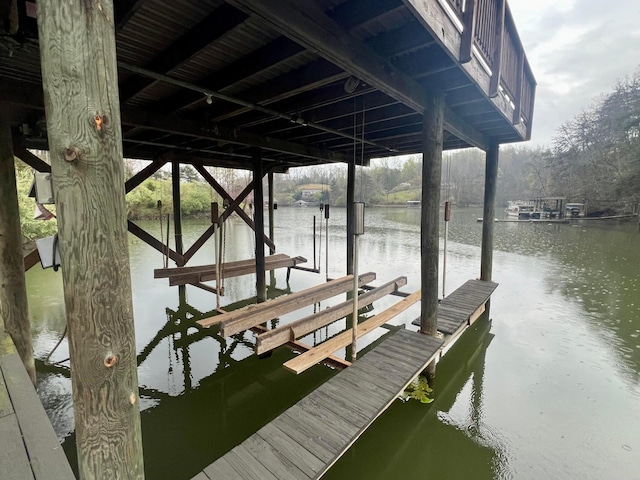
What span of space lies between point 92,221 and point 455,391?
156 inches

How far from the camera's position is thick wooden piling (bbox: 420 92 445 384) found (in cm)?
335

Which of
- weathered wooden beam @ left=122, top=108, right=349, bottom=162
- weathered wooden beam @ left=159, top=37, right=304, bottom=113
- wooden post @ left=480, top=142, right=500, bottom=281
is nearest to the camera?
weathered wooden beam @ left=159, top=37, right=304, bottom=113

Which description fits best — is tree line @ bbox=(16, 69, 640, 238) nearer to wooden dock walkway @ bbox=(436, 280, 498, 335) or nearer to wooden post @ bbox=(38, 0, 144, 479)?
wooden dock walkway @ bbox=(436, 280, 498, 335)

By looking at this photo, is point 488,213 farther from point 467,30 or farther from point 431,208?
point 467,30

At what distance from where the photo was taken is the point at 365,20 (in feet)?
6.54

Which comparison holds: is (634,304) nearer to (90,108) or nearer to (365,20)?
(365,20)

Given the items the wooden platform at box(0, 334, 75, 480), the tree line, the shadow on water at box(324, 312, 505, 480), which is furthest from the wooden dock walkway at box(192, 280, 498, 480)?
the tree line

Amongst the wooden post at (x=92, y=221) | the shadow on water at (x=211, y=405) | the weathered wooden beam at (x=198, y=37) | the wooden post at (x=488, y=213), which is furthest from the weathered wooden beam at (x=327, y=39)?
the wooden post at (x=488, y=213)

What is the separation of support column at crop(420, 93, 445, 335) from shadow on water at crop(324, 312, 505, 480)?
0.83 m

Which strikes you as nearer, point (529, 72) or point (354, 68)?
point (354, 68)

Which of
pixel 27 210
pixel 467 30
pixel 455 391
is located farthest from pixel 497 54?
pixel 27 210

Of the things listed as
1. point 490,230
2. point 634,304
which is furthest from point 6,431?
point 634,304

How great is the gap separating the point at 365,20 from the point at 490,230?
17.5ft

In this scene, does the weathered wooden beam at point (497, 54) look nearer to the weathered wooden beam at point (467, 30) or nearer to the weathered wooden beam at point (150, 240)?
the weathered wooden beam at point (467, 30)
